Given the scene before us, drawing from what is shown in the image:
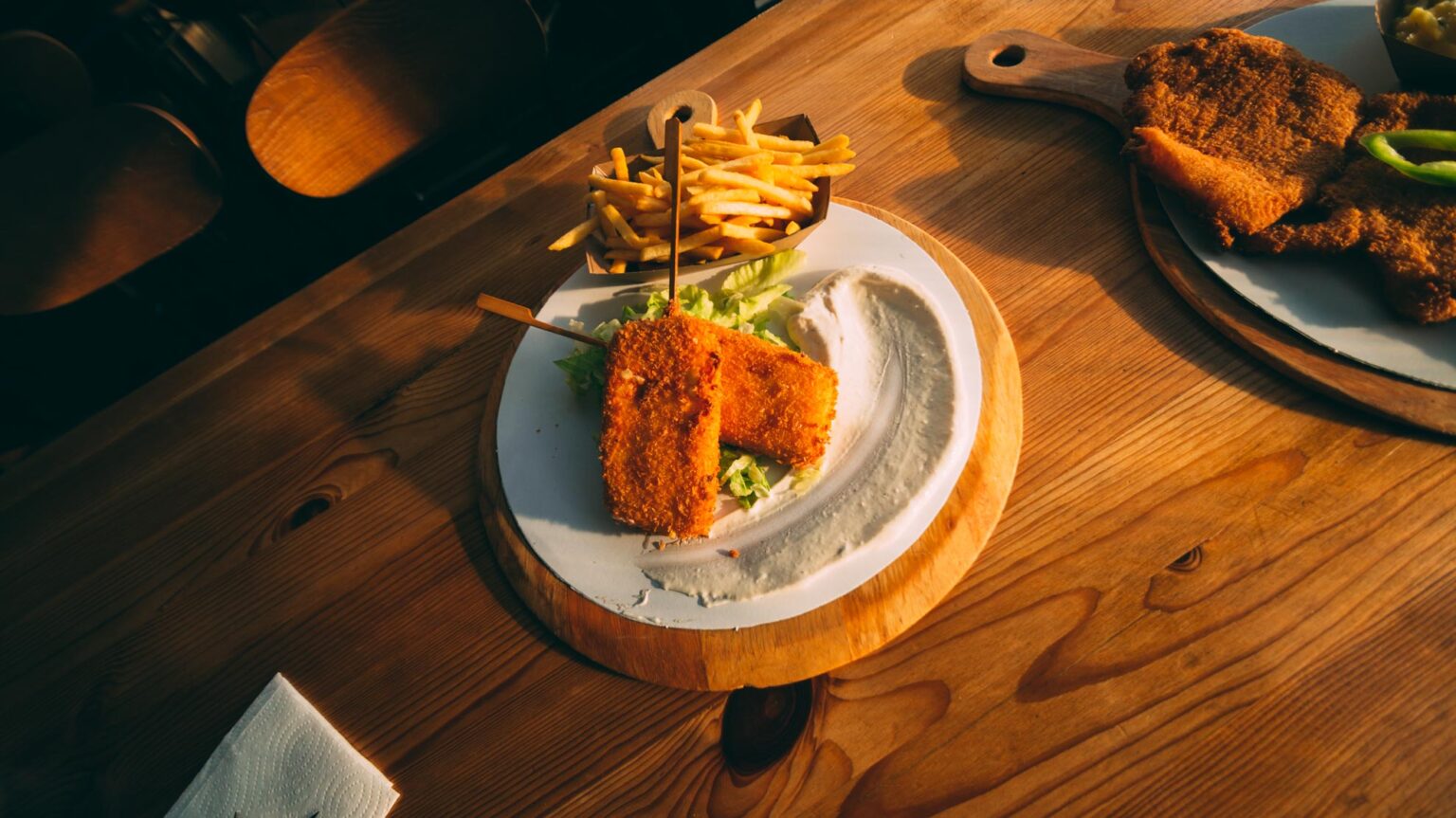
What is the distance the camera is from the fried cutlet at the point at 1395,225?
170cm

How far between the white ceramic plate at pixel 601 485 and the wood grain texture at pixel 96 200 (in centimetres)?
177

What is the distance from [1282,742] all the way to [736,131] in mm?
2067

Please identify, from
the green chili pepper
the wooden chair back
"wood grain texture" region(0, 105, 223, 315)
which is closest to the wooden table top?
the green chili pepper

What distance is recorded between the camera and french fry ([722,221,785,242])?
195 centimetres

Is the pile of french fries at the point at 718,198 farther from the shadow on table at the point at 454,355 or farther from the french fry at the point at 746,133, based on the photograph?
the shadow on table at the point at 454,355

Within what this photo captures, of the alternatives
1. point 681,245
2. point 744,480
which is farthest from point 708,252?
point 744,480

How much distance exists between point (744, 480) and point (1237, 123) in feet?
5.99

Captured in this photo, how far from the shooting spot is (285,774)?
1.69m

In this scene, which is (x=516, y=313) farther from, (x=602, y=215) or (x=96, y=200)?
(x=96, y=200)

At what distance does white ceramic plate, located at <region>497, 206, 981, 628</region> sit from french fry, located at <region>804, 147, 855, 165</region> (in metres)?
0.20

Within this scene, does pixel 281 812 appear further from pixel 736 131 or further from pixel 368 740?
pixel 736 131

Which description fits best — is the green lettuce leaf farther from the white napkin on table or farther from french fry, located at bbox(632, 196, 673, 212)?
the white napkin on table

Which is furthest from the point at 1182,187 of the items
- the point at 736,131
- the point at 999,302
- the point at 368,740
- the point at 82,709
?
the point at 82,709

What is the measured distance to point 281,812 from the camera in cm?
164
